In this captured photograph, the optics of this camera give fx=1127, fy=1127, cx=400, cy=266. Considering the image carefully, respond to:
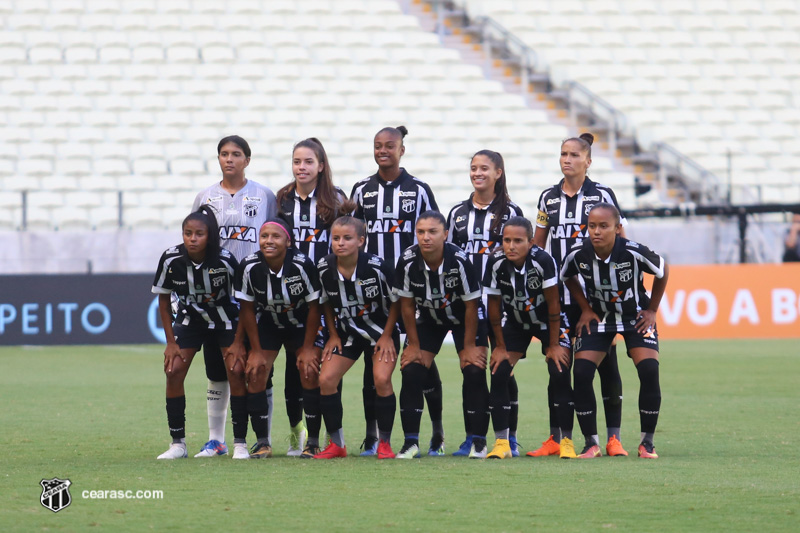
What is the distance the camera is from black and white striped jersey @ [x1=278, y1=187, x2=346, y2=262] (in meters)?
7.18

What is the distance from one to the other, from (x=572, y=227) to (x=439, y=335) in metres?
1.11

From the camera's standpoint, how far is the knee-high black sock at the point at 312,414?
6.91 meters

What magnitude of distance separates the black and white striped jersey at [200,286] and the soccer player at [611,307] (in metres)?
2.06

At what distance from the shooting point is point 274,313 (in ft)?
22.6

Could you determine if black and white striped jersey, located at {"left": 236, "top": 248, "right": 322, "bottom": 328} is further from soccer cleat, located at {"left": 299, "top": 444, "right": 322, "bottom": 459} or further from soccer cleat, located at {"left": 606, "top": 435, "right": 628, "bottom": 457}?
soccer cleat, located at {"left": 606, "top": 435, "right": 628, "bottom": 457}

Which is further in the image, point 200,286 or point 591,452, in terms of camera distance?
point 200,286

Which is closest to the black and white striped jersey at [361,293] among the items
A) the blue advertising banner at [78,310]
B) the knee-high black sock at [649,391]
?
the knee-high black sock at [649,391]

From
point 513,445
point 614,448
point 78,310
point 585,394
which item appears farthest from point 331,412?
point 78,310

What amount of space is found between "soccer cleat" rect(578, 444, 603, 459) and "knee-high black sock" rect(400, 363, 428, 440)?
3.30 ft

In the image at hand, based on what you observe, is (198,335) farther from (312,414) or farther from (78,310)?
(78,310)

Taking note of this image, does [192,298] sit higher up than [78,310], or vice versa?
[192,298]

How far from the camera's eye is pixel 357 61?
71.8 feet

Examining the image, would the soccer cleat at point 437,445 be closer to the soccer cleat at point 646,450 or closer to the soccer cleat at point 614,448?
the soccer cleat at point 614,448

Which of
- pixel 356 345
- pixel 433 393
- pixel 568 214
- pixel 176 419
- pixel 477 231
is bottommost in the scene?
pixel 176 419
